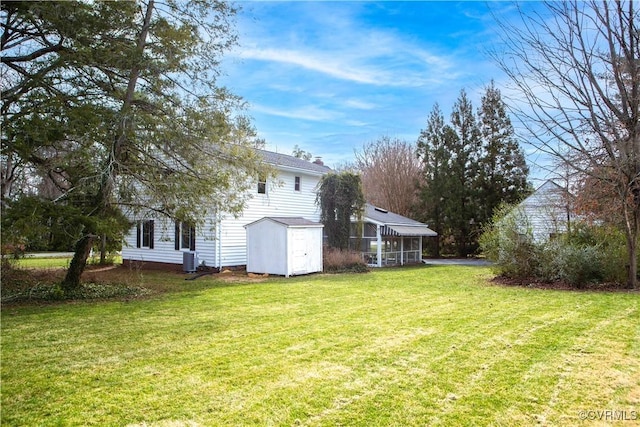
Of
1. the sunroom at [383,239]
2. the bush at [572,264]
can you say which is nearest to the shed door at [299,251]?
the sunroom at [383,239]

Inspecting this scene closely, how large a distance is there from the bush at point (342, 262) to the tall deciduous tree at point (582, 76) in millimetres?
9011

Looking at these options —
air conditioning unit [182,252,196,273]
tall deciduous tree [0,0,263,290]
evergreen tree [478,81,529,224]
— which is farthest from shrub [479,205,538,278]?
evergreen tree [478,81,529,224]

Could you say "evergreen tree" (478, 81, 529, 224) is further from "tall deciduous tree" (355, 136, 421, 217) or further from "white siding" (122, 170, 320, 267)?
"white siding" (122, 170, 320, 267)

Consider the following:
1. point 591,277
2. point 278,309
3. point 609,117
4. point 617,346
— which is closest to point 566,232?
point 591,277

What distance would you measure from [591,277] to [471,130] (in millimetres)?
19463

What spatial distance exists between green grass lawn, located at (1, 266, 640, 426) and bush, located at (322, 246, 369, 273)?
8497mm

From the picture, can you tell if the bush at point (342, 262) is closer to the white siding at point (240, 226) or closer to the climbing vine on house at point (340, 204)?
the climbing vine on house at point (340, 204)

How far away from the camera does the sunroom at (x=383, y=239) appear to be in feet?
69.2

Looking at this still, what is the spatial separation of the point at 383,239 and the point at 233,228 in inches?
301

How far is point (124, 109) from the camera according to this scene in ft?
35.1

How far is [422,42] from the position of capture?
1049cm

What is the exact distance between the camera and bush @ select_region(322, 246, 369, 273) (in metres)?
18.3

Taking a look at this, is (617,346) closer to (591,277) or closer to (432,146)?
(591,277)

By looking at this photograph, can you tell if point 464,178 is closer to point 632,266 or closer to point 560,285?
point 560,285
